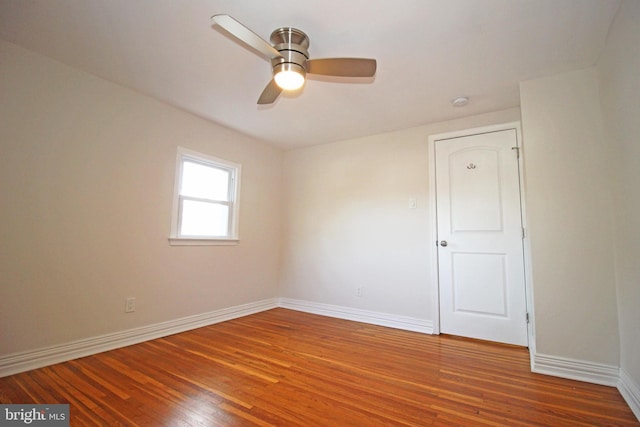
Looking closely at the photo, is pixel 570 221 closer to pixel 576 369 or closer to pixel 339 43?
pixel 576 369

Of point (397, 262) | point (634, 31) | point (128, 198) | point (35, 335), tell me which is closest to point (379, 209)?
point (397, 262)

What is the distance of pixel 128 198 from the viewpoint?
265 centimetres

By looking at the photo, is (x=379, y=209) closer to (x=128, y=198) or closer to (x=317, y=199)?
(x=317, y=199)

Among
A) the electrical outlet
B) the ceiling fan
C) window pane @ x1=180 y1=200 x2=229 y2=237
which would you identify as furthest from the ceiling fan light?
the electrical outlet

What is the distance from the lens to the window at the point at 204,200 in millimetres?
3076

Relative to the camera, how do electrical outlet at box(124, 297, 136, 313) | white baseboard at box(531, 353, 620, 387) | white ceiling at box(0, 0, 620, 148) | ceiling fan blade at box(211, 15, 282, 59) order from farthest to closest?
electrical outlet at box(124, 297, 136, 313)
white baseboard at box(531, 353, 620, 387)
white ceiling at box(0, 0, 620, 148)
ceiling fan blade at box(211, 15, 282, 59)

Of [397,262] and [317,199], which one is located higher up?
[317,199]

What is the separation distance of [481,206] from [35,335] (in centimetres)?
392

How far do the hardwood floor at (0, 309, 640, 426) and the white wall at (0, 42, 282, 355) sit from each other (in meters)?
0.41

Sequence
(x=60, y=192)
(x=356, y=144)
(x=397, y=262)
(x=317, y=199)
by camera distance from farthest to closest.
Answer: (x=317, y=199), (x=356, y=144), (x=397, y=262), (x=60, y=192)

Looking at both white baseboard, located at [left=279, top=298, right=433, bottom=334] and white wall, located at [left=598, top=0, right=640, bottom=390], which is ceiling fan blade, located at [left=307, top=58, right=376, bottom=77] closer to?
white wall, located at [left=598, top=0, right=640, bottom=390]

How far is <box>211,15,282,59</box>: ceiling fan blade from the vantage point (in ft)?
4.65

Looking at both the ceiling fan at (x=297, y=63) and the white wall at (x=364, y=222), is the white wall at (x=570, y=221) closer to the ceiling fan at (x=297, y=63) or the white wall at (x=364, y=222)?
the white wall at (x=364, y=222)

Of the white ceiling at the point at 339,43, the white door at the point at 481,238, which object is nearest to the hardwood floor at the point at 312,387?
the white door at the point at 481,238
